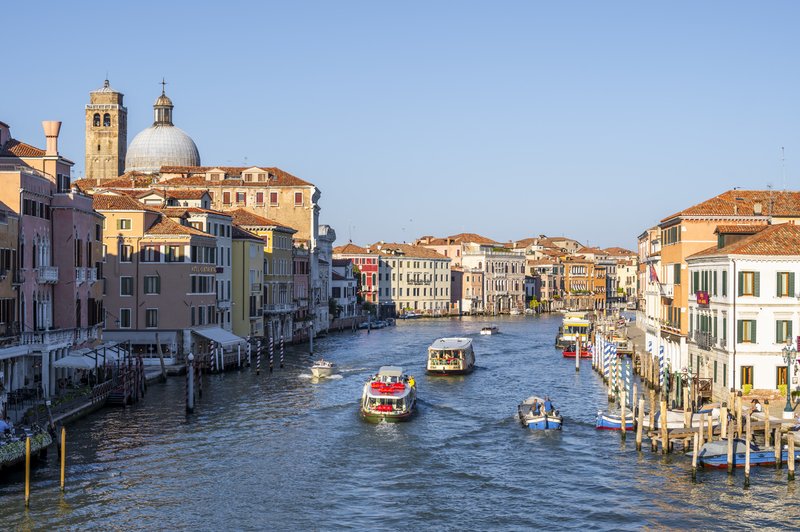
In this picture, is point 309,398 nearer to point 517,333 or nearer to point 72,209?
point 72,209

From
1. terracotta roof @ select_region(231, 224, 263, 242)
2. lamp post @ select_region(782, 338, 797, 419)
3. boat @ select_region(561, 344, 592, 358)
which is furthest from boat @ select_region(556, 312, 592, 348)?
lamp post @ select_region(782, 338, 797, 419)

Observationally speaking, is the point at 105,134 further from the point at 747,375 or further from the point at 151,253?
the point at 747,375

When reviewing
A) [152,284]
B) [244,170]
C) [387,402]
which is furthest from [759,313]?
[244,170]

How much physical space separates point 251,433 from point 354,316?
63692mm

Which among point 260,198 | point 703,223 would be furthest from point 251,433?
point 260,198

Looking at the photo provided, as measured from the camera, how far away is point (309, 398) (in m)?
41.8

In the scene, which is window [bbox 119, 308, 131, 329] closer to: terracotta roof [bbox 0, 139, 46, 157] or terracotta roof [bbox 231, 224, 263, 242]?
terracotta roof [bbox 231, 224, 263, 242]

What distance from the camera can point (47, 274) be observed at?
36.1m

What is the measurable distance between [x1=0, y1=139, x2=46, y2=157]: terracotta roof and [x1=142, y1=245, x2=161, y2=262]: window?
42.2 feet

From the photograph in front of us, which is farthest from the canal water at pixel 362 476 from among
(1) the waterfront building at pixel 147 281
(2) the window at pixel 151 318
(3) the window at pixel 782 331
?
(2) the window at pixel 151 318

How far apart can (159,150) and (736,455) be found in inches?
2790

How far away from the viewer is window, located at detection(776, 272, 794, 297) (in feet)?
109

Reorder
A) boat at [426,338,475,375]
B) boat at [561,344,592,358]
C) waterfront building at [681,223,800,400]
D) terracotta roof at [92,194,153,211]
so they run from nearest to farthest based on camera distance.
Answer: waterfront building at [681,223,800,400]
terracotta roof at [92,194,153,211]
boat at [426,338,475,375]
boat at [561,344,592,358]

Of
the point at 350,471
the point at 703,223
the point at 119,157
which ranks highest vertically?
the point at 119,157
